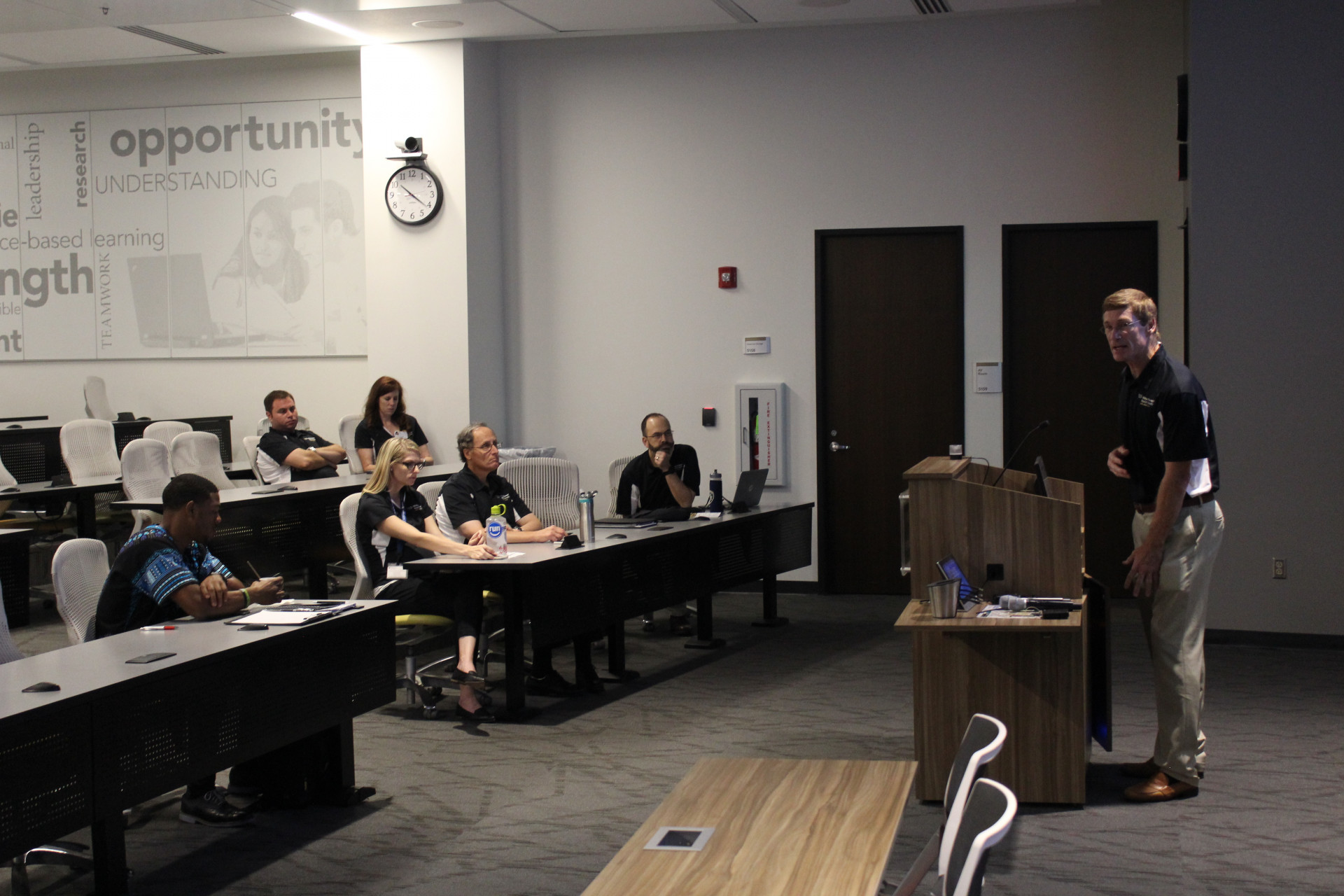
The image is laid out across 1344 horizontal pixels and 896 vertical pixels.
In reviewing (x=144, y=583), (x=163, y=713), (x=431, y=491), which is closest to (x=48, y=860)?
(x=163, y=713)

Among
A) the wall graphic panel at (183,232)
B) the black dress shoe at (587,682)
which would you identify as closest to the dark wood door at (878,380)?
the black dress shoe at (587,682)

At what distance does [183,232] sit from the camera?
10414mm

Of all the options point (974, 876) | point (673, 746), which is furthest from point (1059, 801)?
point (974, 876)

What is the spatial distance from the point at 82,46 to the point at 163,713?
24.5 feet

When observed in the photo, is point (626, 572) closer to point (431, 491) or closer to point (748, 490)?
point (431, 491)

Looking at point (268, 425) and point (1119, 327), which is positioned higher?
point (1119, 327)

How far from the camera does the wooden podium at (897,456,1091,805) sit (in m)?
4.23

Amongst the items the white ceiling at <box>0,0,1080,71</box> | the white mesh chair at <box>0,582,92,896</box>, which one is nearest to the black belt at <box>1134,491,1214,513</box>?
the white mesh chair at <box>0,582,92,896</box>

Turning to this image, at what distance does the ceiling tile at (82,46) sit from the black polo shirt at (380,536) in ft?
16.2

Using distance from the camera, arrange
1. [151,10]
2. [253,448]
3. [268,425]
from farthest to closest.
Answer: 1. [268,425]
2. [253,448]
3. [151,10]

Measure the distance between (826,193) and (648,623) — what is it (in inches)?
124

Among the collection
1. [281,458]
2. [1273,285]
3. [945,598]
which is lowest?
[945,598]

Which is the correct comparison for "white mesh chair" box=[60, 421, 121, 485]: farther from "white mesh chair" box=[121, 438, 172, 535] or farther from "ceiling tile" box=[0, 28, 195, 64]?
"ceiling tile" box=[0, 28, 195, 64]

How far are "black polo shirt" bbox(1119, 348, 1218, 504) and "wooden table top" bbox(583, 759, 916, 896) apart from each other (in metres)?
1.73
